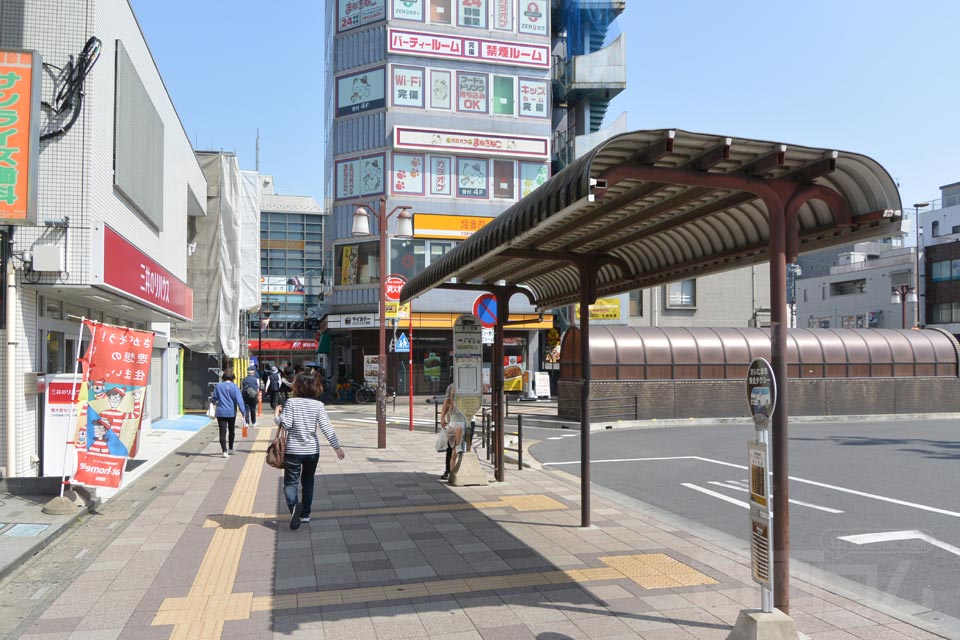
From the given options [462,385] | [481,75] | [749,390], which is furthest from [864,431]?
[481,75]

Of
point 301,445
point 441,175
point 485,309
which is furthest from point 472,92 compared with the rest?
point 301,445

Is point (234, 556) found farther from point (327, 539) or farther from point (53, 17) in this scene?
point (53, 17)

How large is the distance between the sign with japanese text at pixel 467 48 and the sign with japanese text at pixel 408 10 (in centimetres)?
74

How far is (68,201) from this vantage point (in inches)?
409

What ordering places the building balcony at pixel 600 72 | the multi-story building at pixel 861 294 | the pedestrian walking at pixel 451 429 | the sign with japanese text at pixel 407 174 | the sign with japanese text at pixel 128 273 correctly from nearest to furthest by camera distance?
the sign with japanese text at pixel 128 273
the pedestrian walking at pixel 451 429
the sign with japanese text at pixel 407 174
the building balcony at pixel 600 72
the multi-story building at pixel 861 294

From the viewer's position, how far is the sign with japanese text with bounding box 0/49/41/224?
8.84m

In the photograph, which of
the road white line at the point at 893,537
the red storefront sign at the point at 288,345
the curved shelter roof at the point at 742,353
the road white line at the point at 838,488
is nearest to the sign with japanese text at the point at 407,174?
the curved shelter roof at the point at 742,353

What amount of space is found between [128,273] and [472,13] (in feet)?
90.7

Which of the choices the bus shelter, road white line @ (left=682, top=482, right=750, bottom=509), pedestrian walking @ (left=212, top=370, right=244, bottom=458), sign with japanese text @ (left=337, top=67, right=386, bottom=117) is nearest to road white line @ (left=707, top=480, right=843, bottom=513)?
road white line @ (left=682, top=482, right=750, bottom=509)

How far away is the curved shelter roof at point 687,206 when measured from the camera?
5.08m

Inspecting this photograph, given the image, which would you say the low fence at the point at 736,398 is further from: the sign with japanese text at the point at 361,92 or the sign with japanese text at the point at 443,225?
the sign with japanese text at the point at 361,92

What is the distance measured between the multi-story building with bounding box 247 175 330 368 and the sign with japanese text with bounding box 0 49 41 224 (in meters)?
59.9

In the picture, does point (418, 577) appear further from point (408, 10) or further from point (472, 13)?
point (472, 13)

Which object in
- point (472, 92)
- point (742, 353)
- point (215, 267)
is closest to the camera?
point (742, 353)
